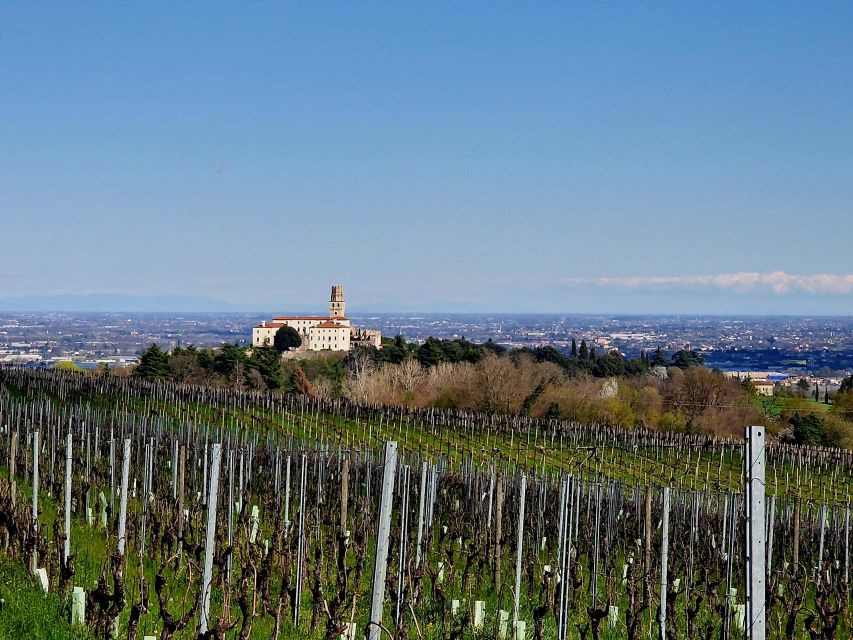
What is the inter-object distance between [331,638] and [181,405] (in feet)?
92.4

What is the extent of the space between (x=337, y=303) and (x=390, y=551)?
157 m

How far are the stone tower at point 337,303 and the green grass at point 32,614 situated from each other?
156 m

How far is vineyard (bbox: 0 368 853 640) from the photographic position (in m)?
8.20

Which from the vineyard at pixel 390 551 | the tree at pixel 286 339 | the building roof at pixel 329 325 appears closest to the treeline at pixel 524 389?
the vineyard at pixel 390 551

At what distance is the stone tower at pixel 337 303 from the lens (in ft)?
543

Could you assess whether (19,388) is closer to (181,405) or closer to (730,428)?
(181,405)

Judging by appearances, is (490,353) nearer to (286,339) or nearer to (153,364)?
(153,364)

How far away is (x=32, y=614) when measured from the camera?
27.4ft

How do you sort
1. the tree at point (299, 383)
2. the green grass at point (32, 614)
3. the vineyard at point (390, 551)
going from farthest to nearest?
1. the tree at point (299, 383)
2. the vineyard at point (390, 551)
3. the green grass at point (32, 614)

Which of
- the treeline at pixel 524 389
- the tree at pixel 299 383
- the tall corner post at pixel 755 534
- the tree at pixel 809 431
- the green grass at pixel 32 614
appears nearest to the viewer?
the tall corner post at pixel 755 534

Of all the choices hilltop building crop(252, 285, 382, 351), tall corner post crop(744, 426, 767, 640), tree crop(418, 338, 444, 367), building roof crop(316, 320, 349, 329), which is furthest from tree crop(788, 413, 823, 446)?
building roof crop(316, 320, 349, 329)

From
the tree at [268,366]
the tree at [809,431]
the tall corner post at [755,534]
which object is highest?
the tall corner post at [755,534]

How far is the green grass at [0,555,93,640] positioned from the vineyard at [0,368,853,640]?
0.43 ft

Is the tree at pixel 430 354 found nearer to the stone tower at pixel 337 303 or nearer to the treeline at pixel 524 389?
the treeline at pixel 524 389
